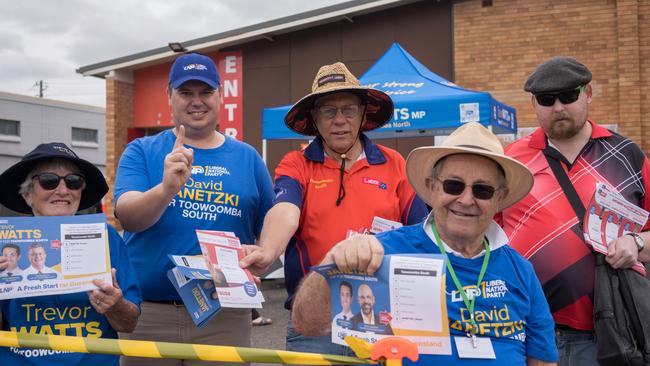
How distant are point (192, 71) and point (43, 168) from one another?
79 centimetres

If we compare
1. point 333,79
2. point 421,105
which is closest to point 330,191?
point 333,79

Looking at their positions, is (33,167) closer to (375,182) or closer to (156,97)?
(375,182)

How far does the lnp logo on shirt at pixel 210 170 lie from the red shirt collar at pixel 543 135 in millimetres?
1558

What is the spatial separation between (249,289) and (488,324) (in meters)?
0.97

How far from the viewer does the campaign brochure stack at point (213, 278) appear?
2.42 meters

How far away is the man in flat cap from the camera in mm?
2785

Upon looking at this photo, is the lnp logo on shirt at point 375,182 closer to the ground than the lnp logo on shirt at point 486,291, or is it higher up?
higher up

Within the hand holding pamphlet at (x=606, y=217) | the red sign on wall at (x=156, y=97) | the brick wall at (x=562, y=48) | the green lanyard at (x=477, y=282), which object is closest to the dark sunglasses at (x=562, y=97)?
the hand holding pamphlet at (x=606, y=217)

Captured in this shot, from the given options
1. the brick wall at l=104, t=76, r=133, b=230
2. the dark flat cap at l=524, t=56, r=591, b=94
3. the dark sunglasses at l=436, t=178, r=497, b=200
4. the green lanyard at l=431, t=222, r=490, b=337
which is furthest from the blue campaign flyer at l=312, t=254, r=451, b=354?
the brick wall at l=104, t=76, r=133, b=230

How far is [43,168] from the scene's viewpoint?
2.58 meters

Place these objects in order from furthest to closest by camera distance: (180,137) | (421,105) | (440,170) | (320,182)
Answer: (421,105) < (320,182) < (180,137) < (440,170)

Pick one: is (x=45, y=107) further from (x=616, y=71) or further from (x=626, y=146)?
(x=626, y=146)

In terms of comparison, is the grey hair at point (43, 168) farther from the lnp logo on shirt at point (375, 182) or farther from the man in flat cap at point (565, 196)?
the man in flat cap at point (565, 196)

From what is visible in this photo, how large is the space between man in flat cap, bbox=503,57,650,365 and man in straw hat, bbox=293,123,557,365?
2.19ft
